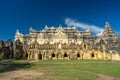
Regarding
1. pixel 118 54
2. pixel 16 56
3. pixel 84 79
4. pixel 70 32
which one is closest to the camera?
pixel 84 79

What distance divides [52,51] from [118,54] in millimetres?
17490

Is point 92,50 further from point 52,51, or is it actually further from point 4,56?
point 4,56

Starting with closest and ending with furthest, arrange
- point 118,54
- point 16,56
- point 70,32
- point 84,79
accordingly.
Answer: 1. point 84,79
2. point 118,54
3. point 16,56
4. point 70,32

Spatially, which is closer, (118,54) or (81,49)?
(118,54)

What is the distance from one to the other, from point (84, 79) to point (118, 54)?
93.0 ft

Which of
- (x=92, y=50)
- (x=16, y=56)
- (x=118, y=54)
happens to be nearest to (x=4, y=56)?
(x=16, y=56)

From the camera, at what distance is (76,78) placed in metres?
18.4

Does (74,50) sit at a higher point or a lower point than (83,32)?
lower

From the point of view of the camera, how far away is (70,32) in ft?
239

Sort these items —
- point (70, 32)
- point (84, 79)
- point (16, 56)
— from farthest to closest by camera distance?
point (70, 32) < point (16, 56) < point (84, 79)

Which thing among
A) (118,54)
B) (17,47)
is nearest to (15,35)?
(17,47)

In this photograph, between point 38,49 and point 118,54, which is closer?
point 118,54

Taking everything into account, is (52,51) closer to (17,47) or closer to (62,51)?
(62,51)

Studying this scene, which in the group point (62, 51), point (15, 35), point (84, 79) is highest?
point (15, 35)
